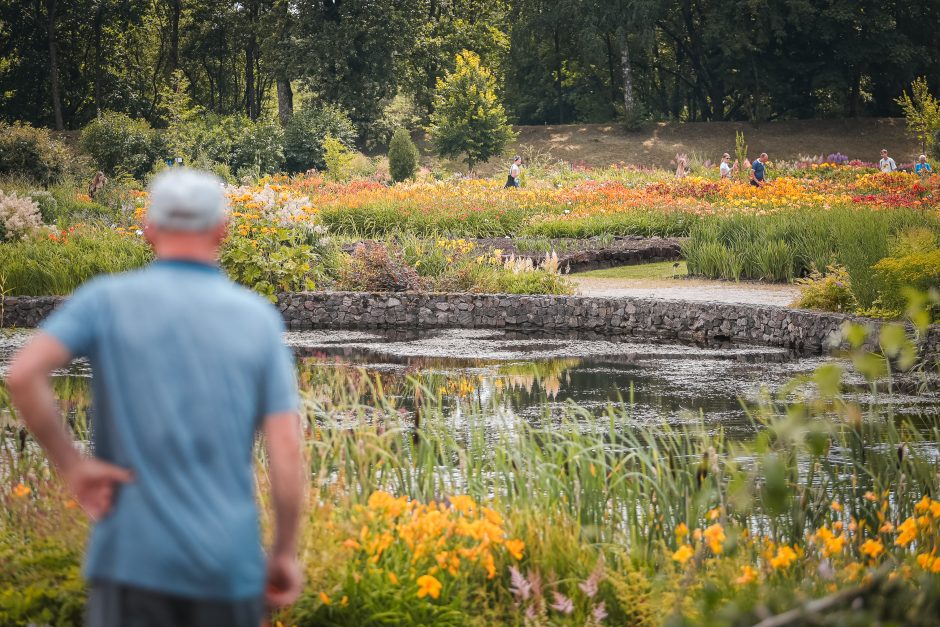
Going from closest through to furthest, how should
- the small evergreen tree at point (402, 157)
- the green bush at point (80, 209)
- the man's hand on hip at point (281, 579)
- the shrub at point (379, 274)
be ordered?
the man's hand on hip at point (281, 579)
the shrub at point (379, 274)
the green bush at point (80, 209)
the small evergreen tree at point (402, 157)

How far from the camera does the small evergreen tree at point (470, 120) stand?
146 ft

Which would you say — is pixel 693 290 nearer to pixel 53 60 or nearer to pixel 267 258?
pixel 267 258

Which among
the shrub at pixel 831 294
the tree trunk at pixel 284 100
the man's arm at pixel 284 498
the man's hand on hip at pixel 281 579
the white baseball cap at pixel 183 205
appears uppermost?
the tree trunk at pixel 284 100

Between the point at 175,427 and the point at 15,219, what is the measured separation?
60.1ft

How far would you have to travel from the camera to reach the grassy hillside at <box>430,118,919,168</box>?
4922cm

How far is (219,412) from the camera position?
2395mm

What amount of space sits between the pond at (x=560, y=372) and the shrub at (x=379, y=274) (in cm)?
142

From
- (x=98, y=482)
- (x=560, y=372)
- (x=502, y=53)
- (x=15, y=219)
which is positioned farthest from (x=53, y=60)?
(x=98, y=482)

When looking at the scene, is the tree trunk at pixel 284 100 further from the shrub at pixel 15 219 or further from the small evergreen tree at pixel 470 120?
the shrub at pixel 15 219

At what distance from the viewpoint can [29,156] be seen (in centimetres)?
3409

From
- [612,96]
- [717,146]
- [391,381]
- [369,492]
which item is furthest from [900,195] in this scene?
[612,96]

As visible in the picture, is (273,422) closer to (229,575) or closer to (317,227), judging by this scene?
(229,575)

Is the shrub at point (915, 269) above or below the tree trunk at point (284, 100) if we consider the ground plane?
below

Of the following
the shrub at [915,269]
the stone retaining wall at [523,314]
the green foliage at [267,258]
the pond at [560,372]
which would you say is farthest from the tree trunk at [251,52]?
the shrub at [915,269]
